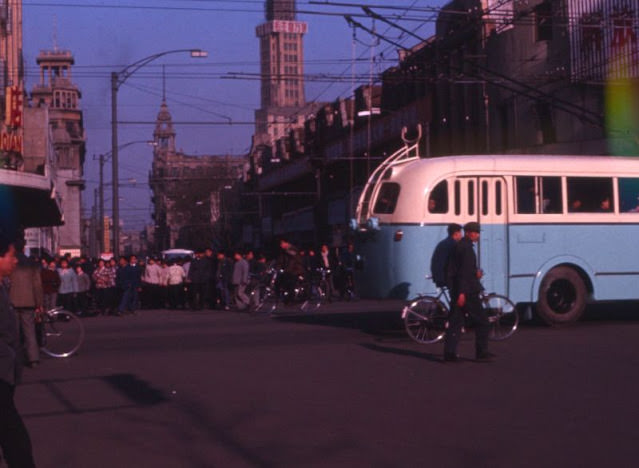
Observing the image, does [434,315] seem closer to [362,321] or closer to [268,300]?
[362,321]

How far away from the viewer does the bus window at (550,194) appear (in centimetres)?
1962

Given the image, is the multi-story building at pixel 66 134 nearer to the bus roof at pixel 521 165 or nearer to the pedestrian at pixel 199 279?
the pedestrian at pixel 199 279

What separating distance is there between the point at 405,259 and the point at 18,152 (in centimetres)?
3388

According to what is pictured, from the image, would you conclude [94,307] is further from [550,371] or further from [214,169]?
[214,169]

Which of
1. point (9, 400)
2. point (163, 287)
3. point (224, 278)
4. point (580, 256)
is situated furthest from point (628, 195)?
point (163, 287)

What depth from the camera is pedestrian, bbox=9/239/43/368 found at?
49.9ft

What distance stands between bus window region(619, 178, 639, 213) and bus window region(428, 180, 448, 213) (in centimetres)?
332

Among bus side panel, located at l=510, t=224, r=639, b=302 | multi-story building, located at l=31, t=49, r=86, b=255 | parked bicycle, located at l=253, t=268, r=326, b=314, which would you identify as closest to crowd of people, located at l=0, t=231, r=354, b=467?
parked bicycle, located at l=253, t=268, r=326, b=314

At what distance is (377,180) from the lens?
65.6 ft

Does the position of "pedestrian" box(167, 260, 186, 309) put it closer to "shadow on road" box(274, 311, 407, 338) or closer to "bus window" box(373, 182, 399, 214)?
"shadow on road" box(274, 311, 407, 338)

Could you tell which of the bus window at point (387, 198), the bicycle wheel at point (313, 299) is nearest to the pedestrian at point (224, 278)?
the bicycle wheel at point (313, 299)

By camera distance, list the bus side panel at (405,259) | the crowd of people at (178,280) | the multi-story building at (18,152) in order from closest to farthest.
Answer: the bus side panel at (405,259)
the multi-story building at (18,152)
the crowd of people at (178,280)

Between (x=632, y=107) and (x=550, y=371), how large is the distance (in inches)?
884

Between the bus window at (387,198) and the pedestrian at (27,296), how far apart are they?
253 inches
